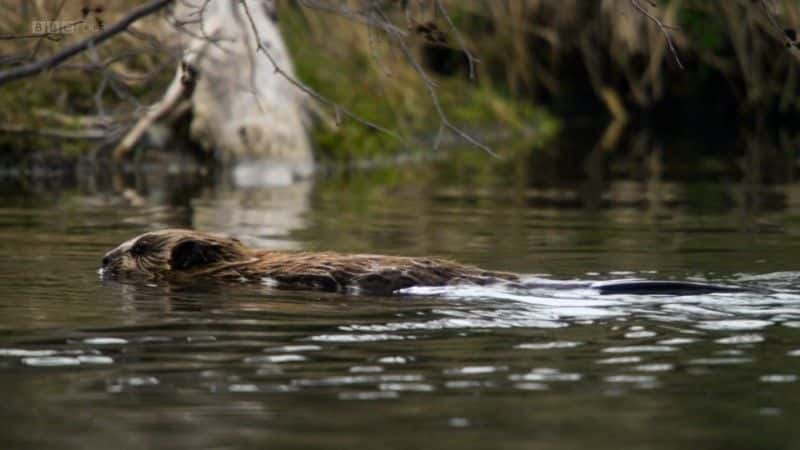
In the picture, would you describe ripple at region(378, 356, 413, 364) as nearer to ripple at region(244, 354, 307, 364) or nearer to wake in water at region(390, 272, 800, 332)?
ripple at region(244, 354, 307, 364)

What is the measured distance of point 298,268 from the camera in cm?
780

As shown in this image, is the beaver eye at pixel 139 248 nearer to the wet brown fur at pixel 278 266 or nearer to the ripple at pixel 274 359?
the wet brown fur at pixel 278 266

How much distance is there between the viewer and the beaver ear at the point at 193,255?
316 inches

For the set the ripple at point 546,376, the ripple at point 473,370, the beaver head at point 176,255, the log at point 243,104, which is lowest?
the ripple at point 546,376

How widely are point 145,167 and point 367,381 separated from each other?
1170 cm

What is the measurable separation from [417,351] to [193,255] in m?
2.47

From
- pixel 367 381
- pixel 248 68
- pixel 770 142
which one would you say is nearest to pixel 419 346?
pixel 367 381

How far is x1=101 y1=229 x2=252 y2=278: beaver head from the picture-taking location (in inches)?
316

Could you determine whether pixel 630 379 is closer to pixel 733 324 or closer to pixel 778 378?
pixel 778 378

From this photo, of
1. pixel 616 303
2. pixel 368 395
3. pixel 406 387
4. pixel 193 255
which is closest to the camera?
pixel 368 395

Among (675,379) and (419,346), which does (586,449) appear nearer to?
(675,379)

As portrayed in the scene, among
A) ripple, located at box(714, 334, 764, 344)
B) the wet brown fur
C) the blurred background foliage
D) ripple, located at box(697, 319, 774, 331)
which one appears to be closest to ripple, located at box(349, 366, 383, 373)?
ripple, located at box(714, 334, 764, 344)

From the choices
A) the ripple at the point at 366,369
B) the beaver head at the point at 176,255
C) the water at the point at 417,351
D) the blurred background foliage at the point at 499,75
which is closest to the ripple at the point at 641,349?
the water at the point at 417,351

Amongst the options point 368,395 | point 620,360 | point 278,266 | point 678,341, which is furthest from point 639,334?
point 278,266
